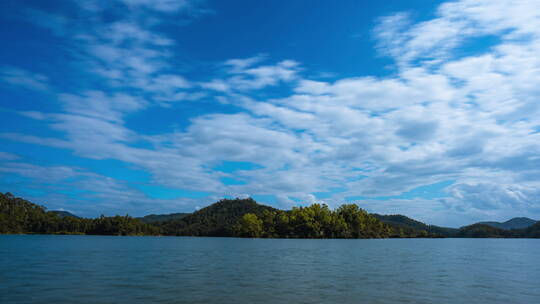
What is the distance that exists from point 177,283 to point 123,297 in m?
6.19

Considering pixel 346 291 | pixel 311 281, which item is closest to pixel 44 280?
pixel 311 281

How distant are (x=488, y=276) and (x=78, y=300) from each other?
118 ft

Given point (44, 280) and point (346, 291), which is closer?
point (346, 291)

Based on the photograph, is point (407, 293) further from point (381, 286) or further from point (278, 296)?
point (278, 296)

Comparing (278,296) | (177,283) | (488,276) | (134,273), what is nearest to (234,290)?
(278,296)

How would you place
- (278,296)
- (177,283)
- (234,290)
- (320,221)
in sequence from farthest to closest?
(320,221), (177,283), (234,290), (278,296)

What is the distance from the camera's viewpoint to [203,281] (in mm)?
29656

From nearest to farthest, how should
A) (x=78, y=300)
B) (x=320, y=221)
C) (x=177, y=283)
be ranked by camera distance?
(x=78, y=300), (x=177, y=283), (x=320, y=221)

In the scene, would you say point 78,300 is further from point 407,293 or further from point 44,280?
point 407,293

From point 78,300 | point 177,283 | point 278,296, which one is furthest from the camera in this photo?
point 177,283

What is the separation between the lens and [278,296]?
77.4 ft

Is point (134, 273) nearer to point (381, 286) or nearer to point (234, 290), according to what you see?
point (234, 290)

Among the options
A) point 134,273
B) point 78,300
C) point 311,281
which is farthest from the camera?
point 134,273

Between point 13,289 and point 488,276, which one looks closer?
point 13,289
